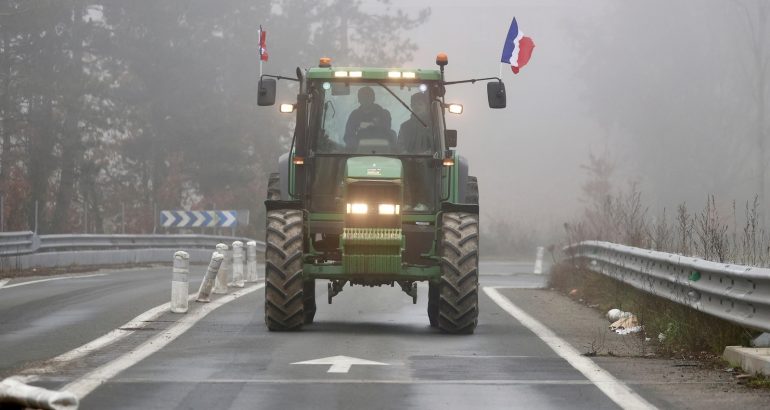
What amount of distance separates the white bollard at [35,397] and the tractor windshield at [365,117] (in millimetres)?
9633

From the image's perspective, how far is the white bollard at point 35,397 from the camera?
6789 mm

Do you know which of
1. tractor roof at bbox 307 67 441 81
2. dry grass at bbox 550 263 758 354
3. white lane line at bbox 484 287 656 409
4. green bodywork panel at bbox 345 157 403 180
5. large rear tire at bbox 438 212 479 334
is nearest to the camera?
white lane line at bbox 484 287 656 409

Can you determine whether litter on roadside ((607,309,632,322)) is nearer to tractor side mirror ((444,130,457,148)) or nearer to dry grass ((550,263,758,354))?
dry grass ((550,263,758,354))

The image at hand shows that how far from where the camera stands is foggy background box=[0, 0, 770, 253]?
54.5 m

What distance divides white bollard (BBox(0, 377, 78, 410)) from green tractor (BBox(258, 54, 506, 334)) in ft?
28.3

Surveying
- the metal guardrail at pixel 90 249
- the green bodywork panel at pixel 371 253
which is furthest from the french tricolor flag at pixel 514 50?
the metal guardrail at pixel 90 249

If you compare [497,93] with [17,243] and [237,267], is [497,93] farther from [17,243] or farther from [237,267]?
[17,243]

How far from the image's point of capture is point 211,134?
2549 inches

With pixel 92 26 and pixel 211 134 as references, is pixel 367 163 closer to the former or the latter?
pixel 92 26

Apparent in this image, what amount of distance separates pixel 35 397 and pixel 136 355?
6.07m

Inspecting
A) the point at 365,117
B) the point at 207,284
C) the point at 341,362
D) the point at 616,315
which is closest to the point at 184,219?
the point at 207,284

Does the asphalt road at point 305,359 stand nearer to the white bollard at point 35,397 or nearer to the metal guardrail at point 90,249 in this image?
the white bollard at point 35,397

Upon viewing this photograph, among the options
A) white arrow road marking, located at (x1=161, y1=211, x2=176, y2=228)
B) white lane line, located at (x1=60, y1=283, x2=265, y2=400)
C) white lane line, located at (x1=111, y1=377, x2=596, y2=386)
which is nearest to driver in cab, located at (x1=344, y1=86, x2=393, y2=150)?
white lane line, located at (x1=60, y1=283, x2=265, y2=400)

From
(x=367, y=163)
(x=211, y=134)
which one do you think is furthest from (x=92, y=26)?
(x=367, y=163)
